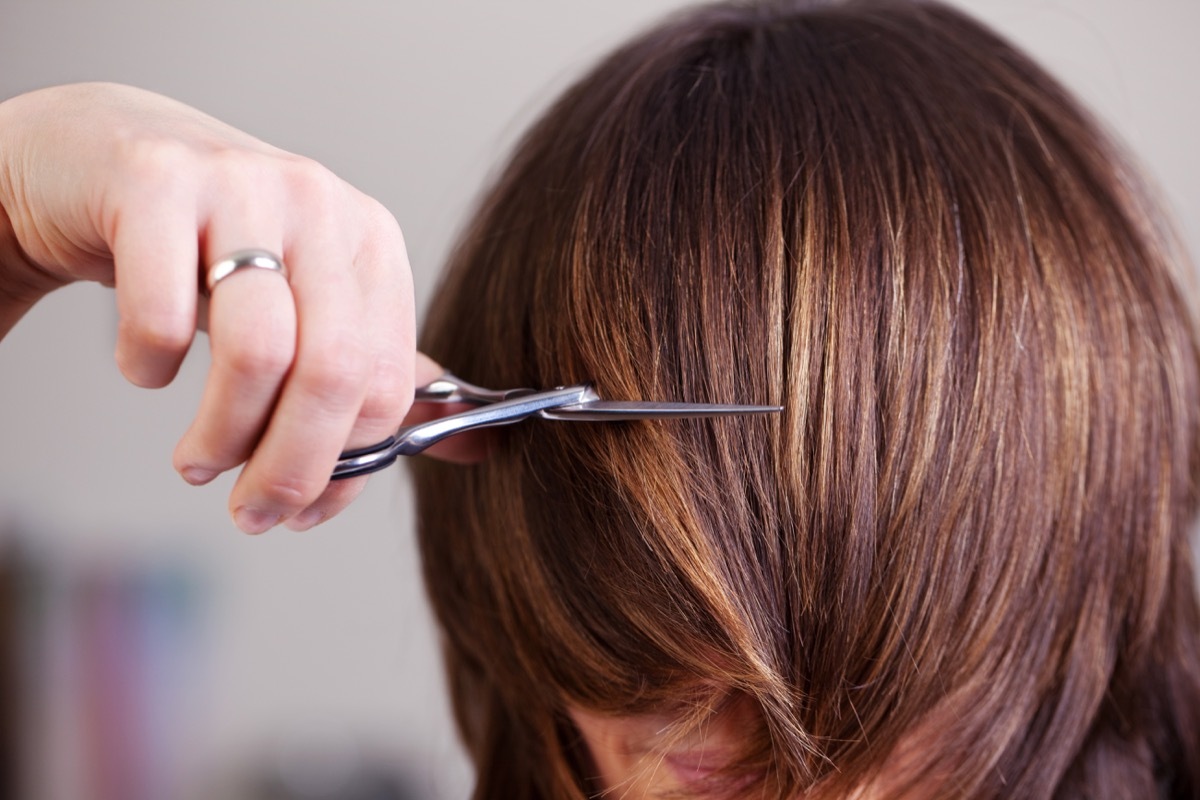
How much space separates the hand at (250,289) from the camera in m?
0.38

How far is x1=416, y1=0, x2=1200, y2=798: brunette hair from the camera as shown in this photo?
0.51 meters

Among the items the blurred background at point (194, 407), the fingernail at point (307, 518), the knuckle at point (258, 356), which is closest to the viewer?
the knuckle at point (258, 356)

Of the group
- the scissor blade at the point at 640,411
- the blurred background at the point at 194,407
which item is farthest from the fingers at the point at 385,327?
the blurred background at the point at 194,407

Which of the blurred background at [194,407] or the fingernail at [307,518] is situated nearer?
the fingernail at [307,518]

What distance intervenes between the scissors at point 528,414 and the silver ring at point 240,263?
4.4 inches

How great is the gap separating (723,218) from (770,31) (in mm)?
223

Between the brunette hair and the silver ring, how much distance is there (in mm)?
206

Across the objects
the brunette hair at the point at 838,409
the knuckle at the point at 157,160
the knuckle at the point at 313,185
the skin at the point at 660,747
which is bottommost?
the skin at the point at 660,747

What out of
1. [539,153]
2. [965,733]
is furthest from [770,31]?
[965,733]

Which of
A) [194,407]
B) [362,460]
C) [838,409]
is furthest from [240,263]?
[194,407]

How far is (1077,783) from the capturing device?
28.8 inches

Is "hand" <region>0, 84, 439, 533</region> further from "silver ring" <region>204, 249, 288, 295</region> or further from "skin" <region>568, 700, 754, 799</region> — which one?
"skin" <region>568, 700, 754, 799</region>

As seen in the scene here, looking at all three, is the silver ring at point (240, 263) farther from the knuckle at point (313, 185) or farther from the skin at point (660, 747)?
the skin at point (660, 747)

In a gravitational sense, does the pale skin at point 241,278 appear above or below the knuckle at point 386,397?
above
